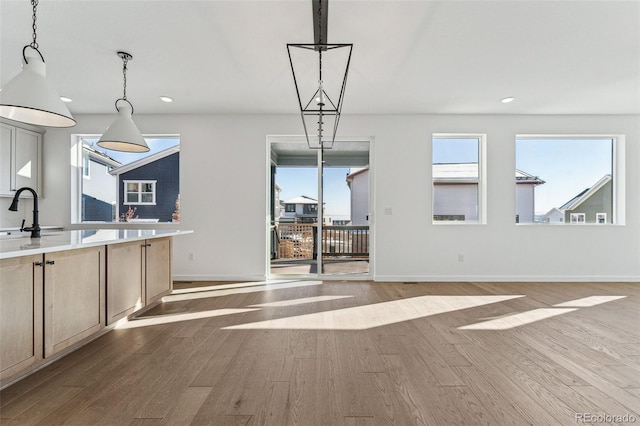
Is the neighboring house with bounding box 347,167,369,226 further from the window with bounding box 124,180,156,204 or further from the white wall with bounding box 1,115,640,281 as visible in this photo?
the window with bounding box 124,180,156,204

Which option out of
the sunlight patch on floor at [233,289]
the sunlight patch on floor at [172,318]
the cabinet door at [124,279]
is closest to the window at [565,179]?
the sunlight patch on floor at [233,289]

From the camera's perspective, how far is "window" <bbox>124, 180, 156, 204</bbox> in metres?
4.96

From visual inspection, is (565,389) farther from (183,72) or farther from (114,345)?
(183,72)

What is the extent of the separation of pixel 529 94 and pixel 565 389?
11.9ft

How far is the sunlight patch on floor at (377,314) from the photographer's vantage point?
2.91 meters

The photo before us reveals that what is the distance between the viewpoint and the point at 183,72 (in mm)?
3359

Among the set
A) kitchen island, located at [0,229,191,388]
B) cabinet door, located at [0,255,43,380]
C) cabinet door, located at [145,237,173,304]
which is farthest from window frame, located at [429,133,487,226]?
cabinet door, located at [0,255,43,380]

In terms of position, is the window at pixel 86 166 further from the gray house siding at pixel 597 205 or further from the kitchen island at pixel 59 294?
the gray house siding at pixel 597 205

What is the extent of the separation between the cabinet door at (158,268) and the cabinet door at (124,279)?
0.42ft

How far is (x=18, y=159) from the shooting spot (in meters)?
4.42

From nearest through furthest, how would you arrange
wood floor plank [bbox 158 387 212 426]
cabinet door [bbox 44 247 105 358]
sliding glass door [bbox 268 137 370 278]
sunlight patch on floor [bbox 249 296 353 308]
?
1. wood floor plank [bbox 158 387 212 426]
2. cabinet door [bbox 44 247 105 358]
3. sunlight patch on floor [bbox 249 296 353 308]
4. sliding glass door [bbox 268 137 370 278]

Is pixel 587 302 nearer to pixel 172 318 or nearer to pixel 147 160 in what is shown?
pixel 172 318

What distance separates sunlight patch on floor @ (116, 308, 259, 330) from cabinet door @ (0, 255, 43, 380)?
1.01 meters

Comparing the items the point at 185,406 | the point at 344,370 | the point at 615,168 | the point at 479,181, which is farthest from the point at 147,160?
the point at 615,168
